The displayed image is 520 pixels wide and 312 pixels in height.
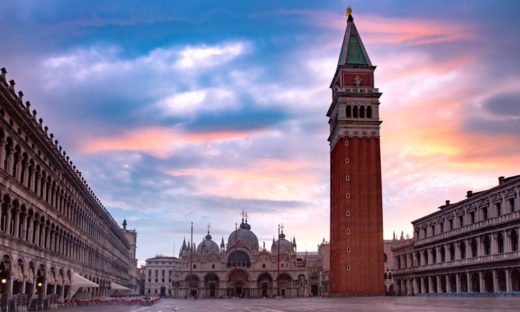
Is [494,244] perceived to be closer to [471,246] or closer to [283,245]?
[471,246]

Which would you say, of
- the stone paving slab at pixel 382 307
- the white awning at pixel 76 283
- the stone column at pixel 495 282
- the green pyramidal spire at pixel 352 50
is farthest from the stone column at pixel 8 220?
the green pyramidal spire at pixel 352 50

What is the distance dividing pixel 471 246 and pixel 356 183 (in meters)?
25.8

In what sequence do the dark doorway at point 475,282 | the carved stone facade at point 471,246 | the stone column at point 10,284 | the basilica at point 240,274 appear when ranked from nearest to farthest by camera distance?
the stone column at point 10,284 < the carved stone facade at point 471,246 < the dark doorway at point 475,282 < the basilica at point 240,274

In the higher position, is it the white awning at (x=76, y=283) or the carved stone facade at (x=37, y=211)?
the carved stone facade at (x=37, y=211)

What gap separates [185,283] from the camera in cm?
14712

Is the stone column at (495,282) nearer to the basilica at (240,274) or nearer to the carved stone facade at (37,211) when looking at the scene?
the carved stone facade at (37,211)

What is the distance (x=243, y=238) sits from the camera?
523ft

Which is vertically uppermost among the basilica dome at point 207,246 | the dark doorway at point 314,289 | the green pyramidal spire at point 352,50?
the green pyramidal spire at point 352,50

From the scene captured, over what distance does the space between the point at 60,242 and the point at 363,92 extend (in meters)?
64.3

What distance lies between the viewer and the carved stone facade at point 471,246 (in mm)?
67750

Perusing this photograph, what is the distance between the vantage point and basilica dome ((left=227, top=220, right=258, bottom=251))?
150 m

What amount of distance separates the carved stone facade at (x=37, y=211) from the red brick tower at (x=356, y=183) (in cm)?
4171

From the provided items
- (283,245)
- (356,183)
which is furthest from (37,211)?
(283,245)

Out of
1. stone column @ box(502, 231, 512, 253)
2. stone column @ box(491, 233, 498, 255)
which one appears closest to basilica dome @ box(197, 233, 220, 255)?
stone column @ box(491, 233, 498, 255)
